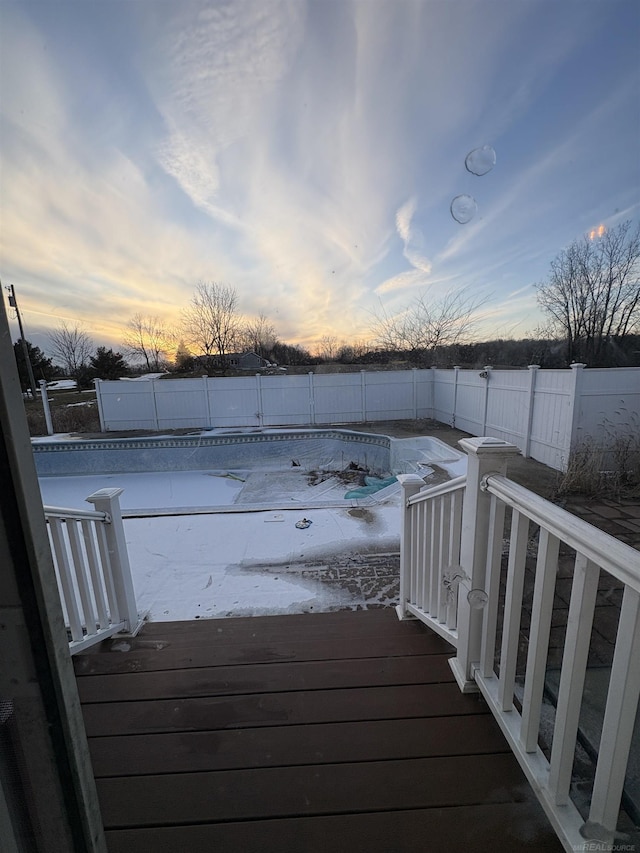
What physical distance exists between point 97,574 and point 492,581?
2124mm

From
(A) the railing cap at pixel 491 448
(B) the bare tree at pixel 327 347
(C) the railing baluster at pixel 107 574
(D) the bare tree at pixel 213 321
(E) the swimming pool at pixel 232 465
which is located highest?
(D) the bare tree at pixel 213 321

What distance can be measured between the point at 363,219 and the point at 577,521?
344 inches

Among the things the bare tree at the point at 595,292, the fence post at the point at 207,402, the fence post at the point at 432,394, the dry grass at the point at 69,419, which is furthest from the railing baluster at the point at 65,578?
the bare tree at the point at 595,292

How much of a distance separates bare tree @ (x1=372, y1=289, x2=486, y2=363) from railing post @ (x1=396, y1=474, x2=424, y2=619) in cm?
1719

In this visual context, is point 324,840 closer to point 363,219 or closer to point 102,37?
point 102,37

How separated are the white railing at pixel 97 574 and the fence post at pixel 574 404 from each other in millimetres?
5968

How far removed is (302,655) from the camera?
1865 millimetres

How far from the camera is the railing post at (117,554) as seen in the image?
2090 millimetres

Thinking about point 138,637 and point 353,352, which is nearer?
point 138,637

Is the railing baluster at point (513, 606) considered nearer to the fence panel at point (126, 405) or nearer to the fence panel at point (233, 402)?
the fence panel at point (233, 402)

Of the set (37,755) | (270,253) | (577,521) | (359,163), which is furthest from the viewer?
(270,253)

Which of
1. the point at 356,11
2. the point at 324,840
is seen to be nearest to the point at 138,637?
the point at 324,840

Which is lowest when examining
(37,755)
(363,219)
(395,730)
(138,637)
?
(138,637)

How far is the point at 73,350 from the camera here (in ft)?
70.6
